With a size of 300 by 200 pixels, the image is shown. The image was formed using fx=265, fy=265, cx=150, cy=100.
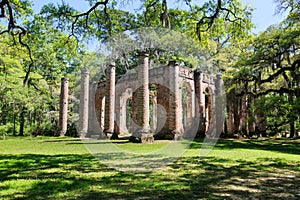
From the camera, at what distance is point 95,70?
29.5 m

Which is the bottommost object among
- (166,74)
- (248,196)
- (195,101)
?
(248,196)

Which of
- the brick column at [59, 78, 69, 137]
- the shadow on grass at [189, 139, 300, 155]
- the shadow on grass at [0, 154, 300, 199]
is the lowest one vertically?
the shadow on grass at [189, 139, 300, 155]

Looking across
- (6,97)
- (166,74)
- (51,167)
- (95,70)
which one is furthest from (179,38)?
(51,167)

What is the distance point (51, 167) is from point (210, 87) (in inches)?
783

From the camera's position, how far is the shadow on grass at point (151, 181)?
16.1 ft

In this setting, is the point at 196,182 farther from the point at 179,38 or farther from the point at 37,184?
the point at 179,38

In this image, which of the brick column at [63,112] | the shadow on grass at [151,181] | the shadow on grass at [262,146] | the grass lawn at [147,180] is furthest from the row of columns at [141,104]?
the shadow on grass at [151,181]

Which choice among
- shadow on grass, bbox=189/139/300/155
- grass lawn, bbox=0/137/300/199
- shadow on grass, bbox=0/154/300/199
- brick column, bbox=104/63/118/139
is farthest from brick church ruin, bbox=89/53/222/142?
shadow on grass, bbox=0/154/300/199

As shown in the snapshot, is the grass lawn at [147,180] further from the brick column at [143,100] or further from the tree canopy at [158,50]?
the brick column at [143,100]

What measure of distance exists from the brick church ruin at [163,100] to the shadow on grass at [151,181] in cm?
884

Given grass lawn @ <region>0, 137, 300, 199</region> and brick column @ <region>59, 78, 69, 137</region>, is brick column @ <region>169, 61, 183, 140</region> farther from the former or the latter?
brick column @ <region>59, 78, 69, 137</region>

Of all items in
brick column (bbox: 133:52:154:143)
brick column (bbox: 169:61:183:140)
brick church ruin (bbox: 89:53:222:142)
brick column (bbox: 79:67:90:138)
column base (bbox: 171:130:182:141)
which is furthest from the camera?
brick column (bbox: 79:67:90:138)

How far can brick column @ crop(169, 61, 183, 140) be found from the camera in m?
19.6

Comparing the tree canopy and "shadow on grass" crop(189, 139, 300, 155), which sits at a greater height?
the tree canopy
